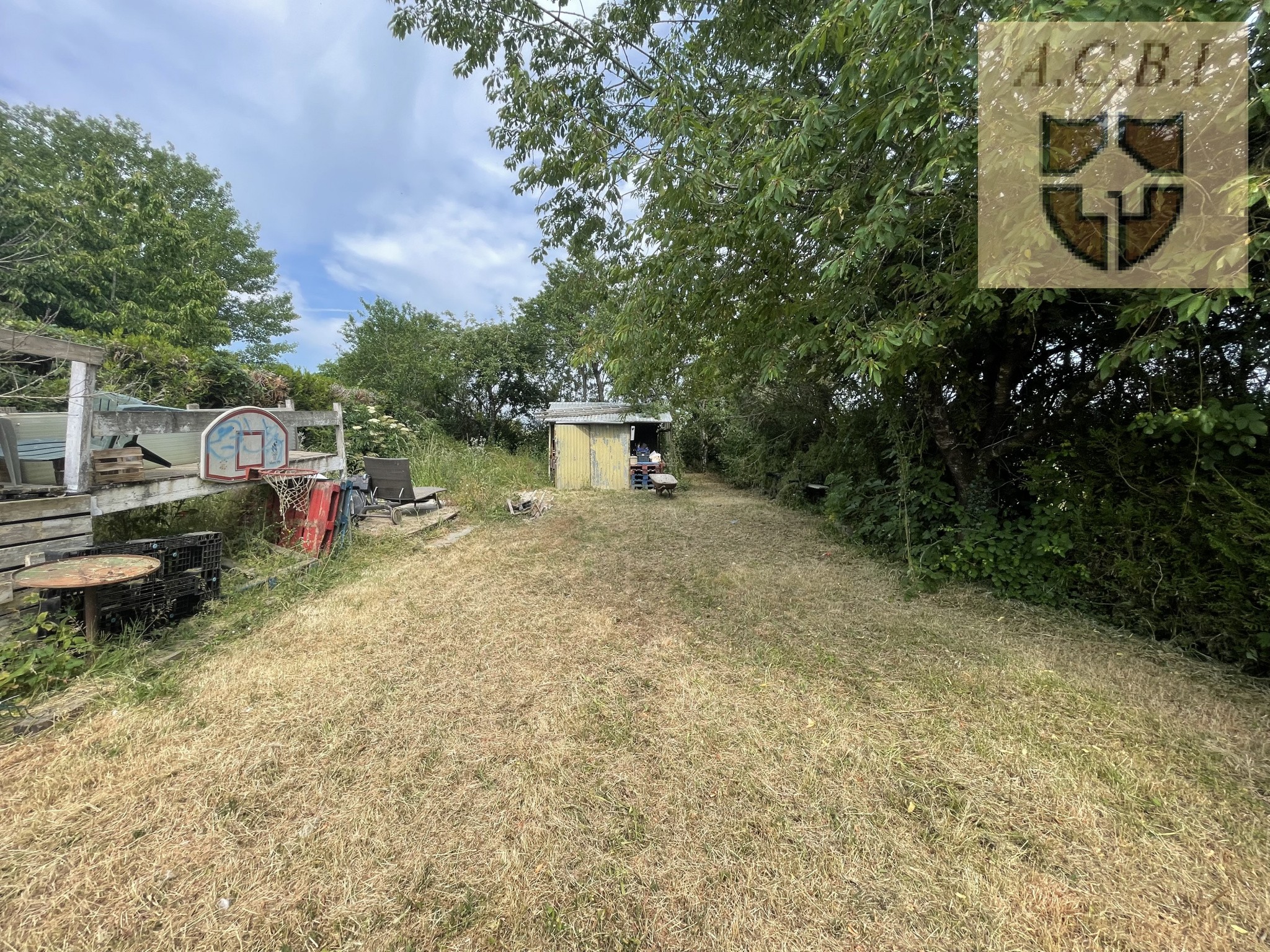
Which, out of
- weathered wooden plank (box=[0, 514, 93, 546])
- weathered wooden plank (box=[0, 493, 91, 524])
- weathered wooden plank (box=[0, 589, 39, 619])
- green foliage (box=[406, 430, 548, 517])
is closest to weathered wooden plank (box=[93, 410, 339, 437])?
weathered wooden plank (box=[0, 493, 91, 524])

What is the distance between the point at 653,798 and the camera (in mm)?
1817

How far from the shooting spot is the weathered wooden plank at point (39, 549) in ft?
8.27

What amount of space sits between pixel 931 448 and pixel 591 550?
427cm

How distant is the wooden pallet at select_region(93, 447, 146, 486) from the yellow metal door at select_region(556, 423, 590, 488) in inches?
308

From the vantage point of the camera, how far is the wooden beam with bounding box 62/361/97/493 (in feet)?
9.42

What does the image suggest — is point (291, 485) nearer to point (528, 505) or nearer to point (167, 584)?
point (167, 584)

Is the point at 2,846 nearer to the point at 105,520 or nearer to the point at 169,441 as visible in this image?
the point at 105,520

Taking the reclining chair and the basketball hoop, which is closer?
the basketball hoop

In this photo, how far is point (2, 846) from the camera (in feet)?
4.91

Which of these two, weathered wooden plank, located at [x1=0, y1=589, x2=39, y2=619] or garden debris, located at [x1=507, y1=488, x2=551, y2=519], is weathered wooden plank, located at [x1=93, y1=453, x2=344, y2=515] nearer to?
weathered wooden plank, located at [x1=0, y1=589, x2=39, y2=619]

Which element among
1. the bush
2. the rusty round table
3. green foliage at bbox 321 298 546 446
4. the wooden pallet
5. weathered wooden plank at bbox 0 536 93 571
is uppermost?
green foliage at bbox 321 298 546 446

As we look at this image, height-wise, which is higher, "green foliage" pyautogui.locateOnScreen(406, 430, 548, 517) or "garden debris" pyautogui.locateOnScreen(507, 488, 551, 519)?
"green foliage" pyautogui.locateOnScreen(406, 430, 548, 517)

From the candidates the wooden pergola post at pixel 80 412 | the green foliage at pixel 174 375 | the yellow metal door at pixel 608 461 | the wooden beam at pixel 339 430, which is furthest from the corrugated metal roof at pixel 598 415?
the wooden pergola post at pixel 80 412

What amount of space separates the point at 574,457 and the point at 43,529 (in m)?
8.44
